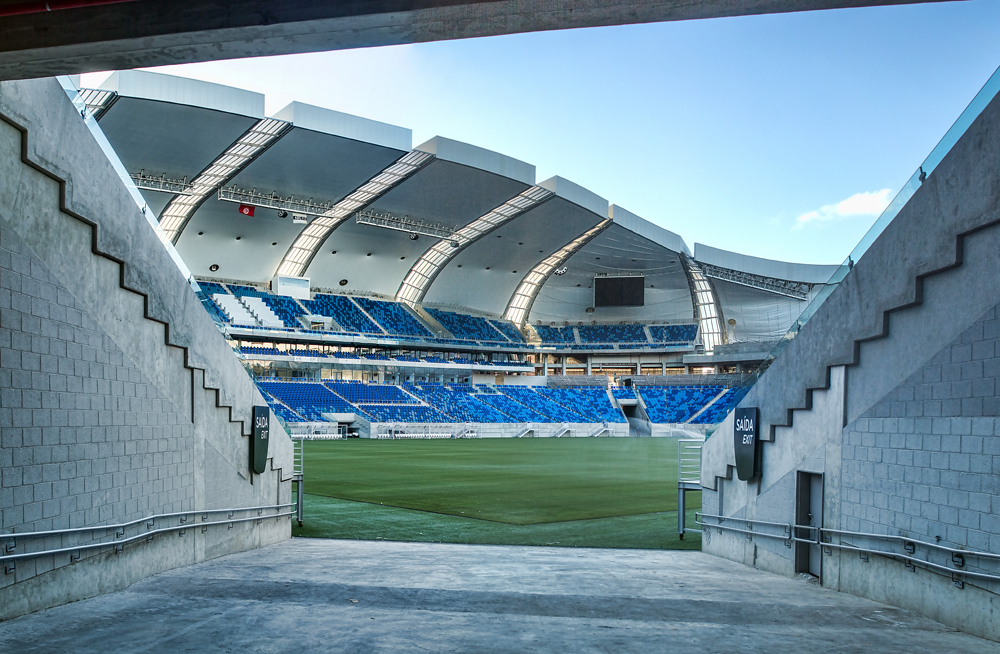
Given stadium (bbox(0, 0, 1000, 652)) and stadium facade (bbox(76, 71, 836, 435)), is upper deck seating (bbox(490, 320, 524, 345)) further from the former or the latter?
stadium (bbox(0, 0, 1000, 652))

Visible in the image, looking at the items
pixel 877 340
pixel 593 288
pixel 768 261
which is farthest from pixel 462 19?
pixel 593 288

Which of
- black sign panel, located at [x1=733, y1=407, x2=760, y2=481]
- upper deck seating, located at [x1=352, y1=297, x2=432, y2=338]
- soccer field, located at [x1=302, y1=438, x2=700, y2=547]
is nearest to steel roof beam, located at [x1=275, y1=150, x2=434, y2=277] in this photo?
upper deck seating, located at [x1=352, y1=297, x2=432, y2=338]

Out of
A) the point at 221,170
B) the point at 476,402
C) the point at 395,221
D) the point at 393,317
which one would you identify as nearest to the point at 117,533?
the point at 221,170

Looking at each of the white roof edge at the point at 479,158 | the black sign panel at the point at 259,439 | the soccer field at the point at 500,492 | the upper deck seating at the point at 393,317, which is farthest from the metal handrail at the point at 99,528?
the upper deck seating at the point at 393,317

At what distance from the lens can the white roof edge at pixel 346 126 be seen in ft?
134

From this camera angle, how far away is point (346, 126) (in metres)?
42.9

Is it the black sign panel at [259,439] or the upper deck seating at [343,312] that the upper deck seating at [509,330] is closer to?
the upper deck seating at [343,312]

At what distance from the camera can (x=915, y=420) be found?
7.86 meters

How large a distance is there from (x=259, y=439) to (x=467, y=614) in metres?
6.50

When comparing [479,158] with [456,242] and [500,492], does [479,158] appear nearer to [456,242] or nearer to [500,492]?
[456,242]

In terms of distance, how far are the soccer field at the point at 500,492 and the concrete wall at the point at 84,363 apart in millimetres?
5917

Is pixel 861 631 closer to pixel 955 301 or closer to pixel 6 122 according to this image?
pixel 955 301

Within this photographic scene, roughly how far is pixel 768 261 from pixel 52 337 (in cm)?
A: 6603

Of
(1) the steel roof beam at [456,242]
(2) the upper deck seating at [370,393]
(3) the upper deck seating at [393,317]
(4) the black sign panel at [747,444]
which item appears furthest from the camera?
(3) the upper deck seating at [393,317]
